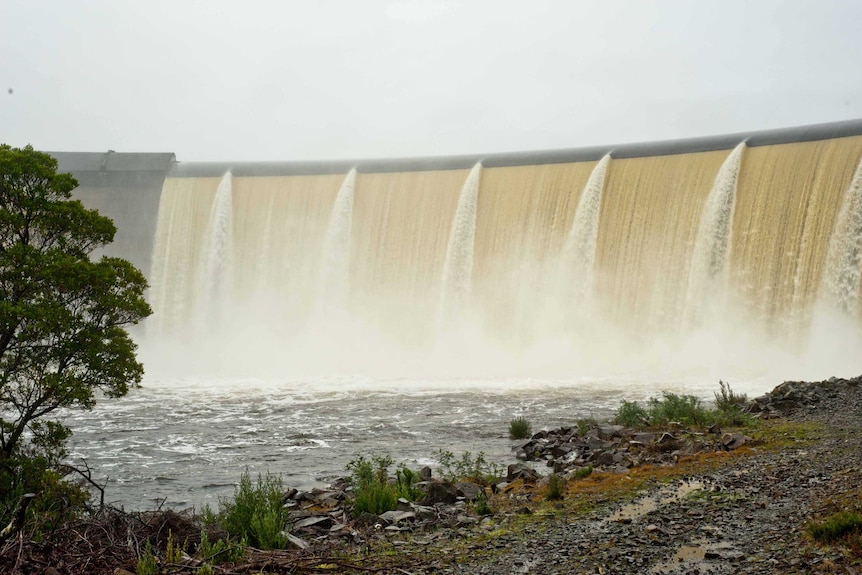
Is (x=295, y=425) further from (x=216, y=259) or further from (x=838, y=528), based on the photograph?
(x=216, y=259)

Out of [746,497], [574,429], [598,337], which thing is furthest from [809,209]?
[746,497]

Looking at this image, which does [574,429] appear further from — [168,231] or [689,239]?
[168,231]

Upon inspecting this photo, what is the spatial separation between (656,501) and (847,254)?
1511cm

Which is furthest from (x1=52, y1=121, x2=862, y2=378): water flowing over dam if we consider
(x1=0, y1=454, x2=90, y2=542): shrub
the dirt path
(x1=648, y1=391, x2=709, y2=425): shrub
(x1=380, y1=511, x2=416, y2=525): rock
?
(x1=0, y1=454, x2=90, y2=542): shrub

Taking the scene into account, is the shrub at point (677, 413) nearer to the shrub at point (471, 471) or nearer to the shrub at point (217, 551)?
the shrub at point (471, 471)

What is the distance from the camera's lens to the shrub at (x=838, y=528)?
511 centimetres

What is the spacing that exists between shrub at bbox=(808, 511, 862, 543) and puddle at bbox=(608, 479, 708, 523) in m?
1.58

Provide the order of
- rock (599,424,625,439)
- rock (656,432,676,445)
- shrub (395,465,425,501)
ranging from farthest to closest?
rock (599,424,625,439), rock (656,432,676,445), shrub (395,465,425,501)

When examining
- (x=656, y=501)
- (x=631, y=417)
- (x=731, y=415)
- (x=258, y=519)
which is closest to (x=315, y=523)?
(x=258, y=519)

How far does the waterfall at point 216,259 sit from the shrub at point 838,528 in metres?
29.4

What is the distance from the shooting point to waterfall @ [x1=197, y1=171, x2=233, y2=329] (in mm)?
32281

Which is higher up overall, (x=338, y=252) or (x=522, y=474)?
(x=338, y=252)

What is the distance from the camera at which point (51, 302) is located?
8133 mm

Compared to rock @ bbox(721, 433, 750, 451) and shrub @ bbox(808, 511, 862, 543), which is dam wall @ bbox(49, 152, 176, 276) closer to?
rock @ bbox(721, 433, 750, 451)
